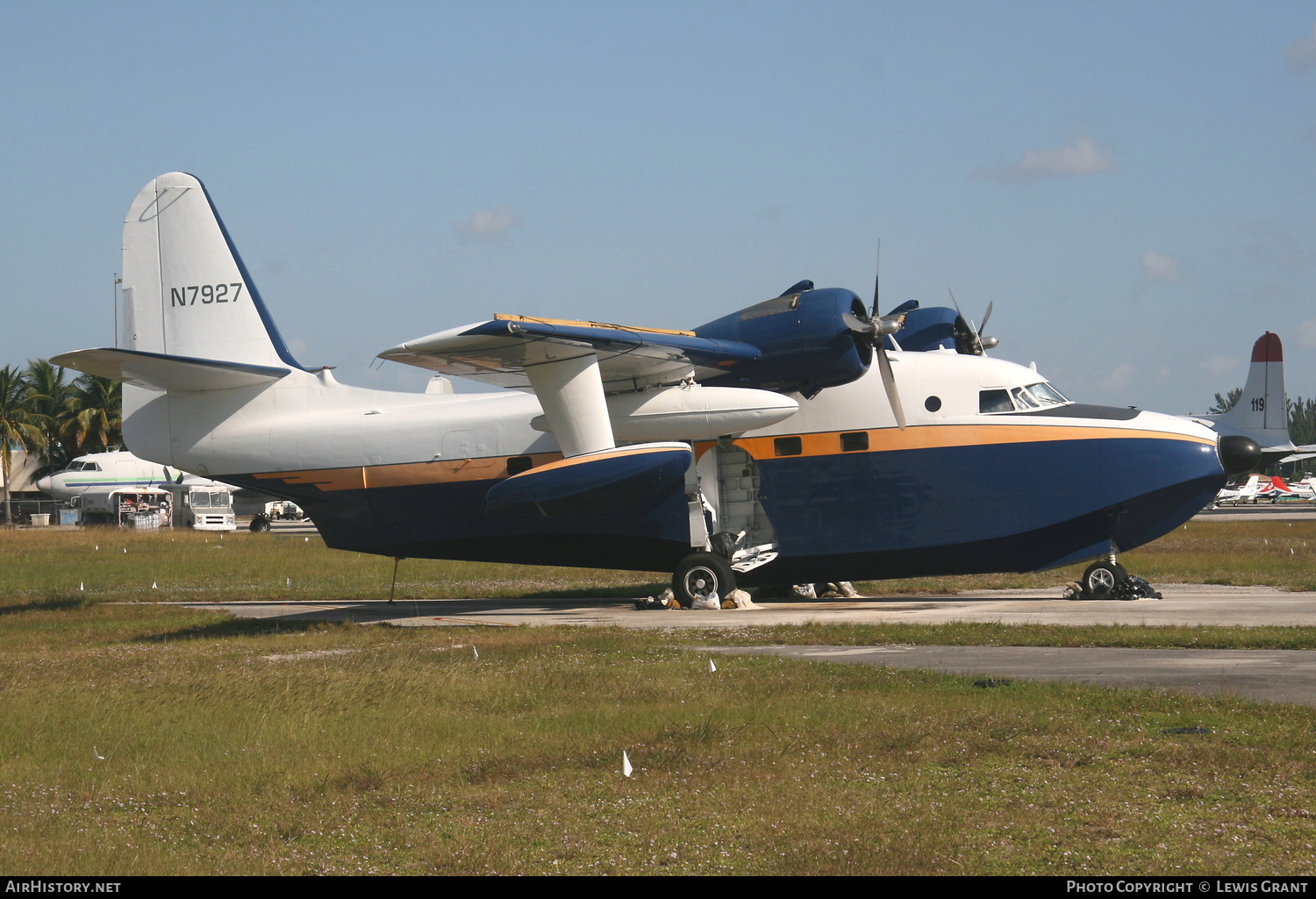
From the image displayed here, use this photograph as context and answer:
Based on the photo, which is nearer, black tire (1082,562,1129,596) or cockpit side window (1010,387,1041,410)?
cockpit side window (1010,387,1041,410)

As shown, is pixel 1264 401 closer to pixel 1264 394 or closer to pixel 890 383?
pixel 1264 394

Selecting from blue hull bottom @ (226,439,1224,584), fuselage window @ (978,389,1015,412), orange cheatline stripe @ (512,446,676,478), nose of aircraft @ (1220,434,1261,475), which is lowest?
blue hull bottom @ (226,439,1224,584)

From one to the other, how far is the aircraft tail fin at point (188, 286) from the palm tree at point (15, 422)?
6910 centimetres

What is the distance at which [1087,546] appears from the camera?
19.1m

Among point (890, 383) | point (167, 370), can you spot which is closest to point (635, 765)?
point (890, 383)

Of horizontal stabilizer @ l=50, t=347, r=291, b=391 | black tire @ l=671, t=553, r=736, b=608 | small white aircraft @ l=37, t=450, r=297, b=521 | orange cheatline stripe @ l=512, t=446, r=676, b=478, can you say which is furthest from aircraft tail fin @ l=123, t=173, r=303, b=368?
small white aircraft @ l=37, t=450, r=297, b=521

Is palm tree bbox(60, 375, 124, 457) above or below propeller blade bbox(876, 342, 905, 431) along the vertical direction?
above

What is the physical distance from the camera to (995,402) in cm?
1930

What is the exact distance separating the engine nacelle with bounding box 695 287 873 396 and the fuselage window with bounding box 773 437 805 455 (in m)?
1.15

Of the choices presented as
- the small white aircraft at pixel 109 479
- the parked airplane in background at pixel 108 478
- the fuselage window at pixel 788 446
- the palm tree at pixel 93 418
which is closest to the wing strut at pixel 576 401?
the fuselage window at pixel 788 446

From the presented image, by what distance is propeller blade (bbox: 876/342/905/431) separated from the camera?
19.1 m

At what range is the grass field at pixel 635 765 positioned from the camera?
602 centimetres

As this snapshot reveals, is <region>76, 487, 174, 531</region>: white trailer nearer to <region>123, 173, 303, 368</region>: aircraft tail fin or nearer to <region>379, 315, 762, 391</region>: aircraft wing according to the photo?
<region>123, 173, 303, 368</region>: aircraft tail fin
